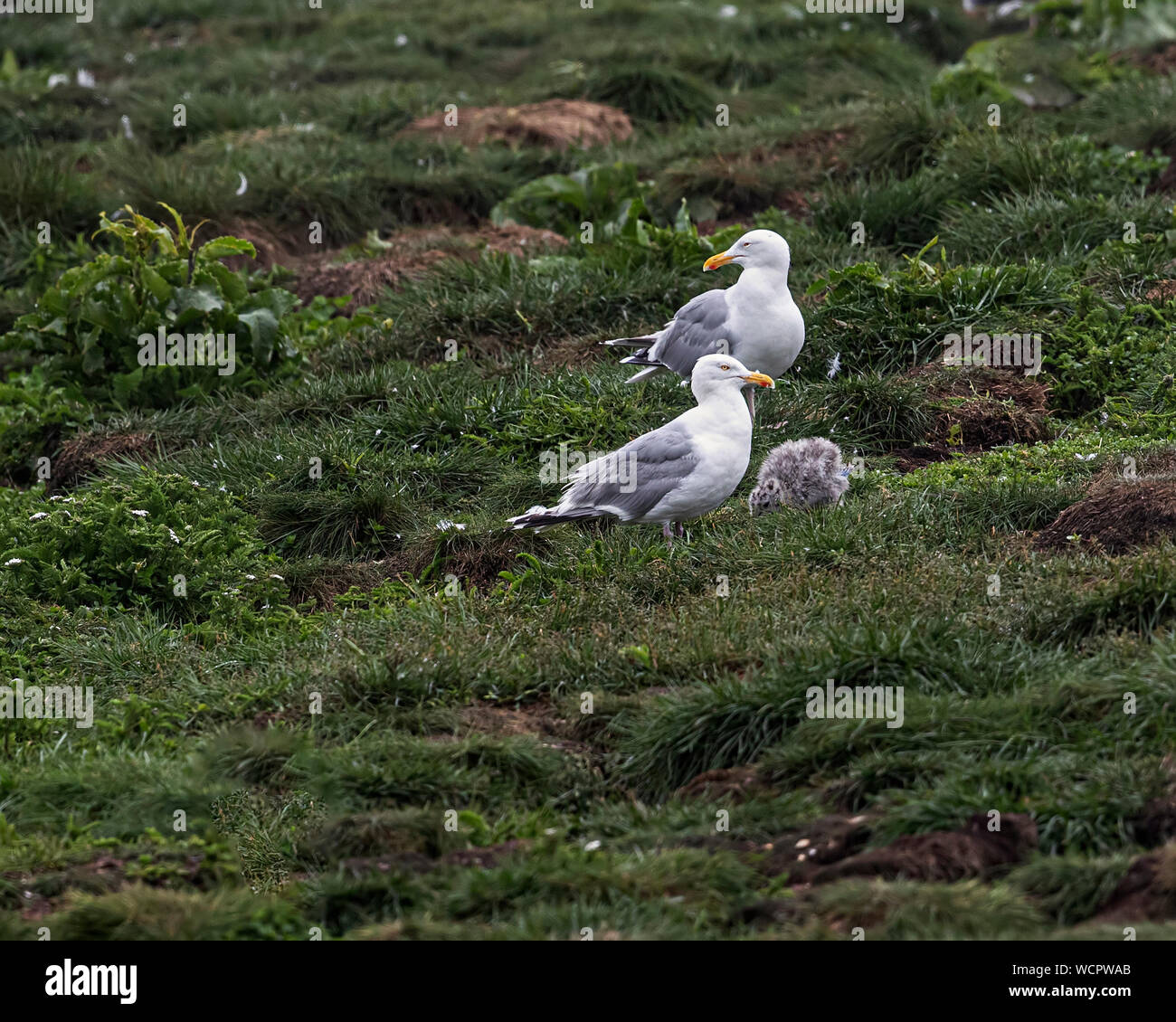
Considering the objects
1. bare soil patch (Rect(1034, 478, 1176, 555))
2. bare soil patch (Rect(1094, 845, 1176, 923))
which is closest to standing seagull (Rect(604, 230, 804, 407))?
bare soil patch (Rect(1034, 478, 1176, 555))

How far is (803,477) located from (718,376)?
1.96 ft

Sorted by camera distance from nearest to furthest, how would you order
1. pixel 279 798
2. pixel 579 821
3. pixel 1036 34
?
pixel 579 821 < pixel 279 798 < pixel 1036 34

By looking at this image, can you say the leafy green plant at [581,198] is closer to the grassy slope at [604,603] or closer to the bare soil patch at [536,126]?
the grassy slope at [604,603]

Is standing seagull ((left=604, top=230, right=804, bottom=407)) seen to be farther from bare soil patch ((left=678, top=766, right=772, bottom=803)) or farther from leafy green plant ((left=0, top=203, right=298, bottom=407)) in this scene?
bare soil patch ((left=678, top=766, right=772, bottom=803))

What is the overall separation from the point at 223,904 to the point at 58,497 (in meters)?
3.70

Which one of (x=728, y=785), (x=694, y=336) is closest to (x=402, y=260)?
(x=694, y=336)

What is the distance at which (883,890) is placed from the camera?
3.90 meters

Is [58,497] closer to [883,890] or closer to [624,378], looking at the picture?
[624,378]

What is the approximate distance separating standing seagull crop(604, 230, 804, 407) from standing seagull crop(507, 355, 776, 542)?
34.2 inches

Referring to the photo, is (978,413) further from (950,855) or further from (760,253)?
(950,855)

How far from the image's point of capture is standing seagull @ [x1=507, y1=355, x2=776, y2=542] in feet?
20.4

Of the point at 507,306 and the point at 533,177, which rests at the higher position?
the point at 533,177

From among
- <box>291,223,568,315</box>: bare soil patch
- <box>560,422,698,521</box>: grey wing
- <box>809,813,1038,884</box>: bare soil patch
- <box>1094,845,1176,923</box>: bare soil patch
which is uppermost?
<box>291,223,568,315</box>: bare soil patch
